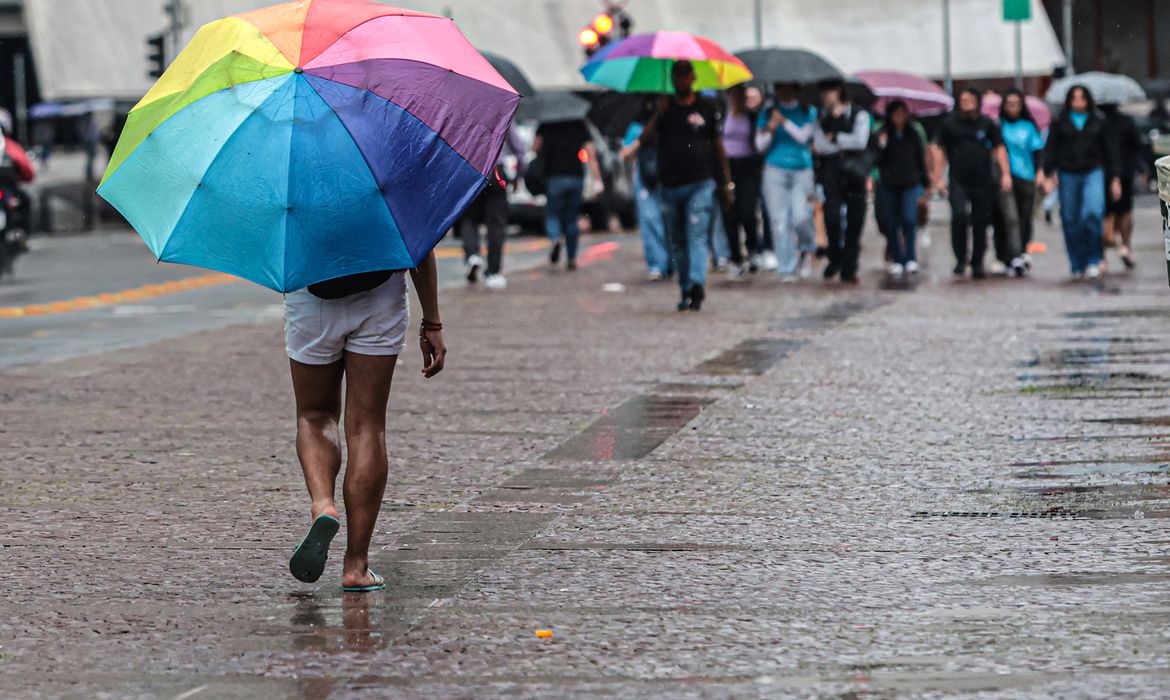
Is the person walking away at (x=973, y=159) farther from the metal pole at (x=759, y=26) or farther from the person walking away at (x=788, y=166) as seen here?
the metal pole at (x=759, y=26)

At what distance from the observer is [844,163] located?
1967cm

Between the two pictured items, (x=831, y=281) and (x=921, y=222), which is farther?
(x=921, y=222)

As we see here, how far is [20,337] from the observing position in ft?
50.3

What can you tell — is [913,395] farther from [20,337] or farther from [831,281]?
[831,281]

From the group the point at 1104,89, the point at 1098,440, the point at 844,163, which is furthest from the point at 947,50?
the point at 1098,440

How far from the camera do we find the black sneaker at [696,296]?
Result: 1659 cm

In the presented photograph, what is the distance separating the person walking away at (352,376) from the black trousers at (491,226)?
1362 cm

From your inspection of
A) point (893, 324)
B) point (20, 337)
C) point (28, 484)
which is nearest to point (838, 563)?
point (28, 484)

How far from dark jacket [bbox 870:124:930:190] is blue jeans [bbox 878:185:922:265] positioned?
4.2 inches

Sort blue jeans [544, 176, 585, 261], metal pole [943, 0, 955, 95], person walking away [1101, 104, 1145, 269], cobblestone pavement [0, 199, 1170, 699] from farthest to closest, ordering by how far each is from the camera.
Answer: metal pole [943, 0, 955, 95] → blue jeans [544, 176, 585, 261] → person walking away [1101, 104, 1145, 269] → cobblestone pavement [0, 199, 1170, 699]

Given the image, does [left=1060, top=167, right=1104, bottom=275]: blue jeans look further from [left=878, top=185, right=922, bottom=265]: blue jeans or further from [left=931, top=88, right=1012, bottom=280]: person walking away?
[left=878, top=185, right=922, bottom=265]: blue jeans

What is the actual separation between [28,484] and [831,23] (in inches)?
1692

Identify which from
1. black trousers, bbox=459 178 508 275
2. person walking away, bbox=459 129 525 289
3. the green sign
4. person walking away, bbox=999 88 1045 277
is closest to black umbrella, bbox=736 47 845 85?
person walking away, bbox=999 88 1045 277

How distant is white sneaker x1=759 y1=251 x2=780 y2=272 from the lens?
72.6 ft
